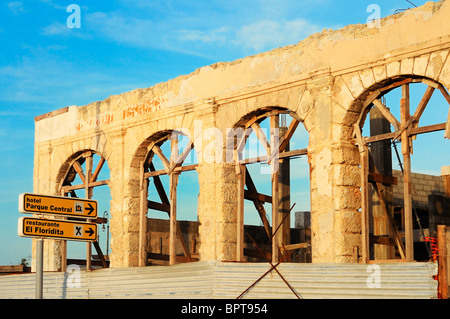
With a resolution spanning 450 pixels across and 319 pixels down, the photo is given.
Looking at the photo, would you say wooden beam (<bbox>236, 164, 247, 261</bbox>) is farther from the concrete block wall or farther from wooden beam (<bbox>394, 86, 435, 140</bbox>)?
the concrete block wall

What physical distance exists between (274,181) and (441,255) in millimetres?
6434

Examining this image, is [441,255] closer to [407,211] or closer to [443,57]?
[407,211]

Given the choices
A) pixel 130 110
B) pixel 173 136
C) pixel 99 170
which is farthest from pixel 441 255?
pixel 99 170

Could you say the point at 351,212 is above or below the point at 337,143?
below

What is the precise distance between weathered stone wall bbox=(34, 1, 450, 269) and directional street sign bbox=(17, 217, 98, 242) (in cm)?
515

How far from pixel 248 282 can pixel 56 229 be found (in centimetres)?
268

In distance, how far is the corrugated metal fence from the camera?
335 inches

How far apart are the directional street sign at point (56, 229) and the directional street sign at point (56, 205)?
12cm

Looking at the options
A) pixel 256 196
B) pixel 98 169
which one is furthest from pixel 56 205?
pixel 98 169

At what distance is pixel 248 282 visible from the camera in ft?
32.5

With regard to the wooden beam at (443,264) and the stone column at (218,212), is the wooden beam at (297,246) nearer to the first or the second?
the stone column at (218,212)

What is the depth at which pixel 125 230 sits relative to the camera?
16875 millimetres

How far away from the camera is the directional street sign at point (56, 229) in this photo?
859cm

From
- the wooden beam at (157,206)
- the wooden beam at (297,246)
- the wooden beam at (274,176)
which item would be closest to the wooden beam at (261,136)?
the wooden beam at (274,176)
